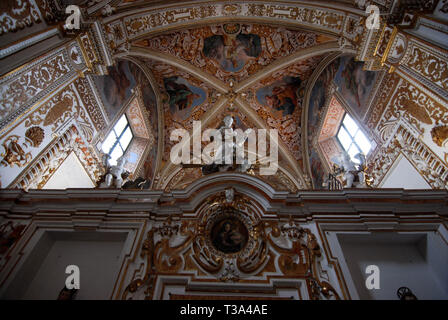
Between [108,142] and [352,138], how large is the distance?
855cm

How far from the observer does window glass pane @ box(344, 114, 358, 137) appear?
909cm

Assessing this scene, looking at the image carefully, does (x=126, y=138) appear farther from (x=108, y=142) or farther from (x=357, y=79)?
(x=357, y=79)

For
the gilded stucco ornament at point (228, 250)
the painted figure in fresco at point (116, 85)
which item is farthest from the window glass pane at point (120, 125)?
the gilded stucco ornament at point (228, 250)

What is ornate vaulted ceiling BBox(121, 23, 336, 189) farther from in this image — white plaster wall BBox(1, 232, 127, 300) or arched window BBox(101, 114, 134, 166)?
white plaster wall BBox(1, 232, 127, 300)

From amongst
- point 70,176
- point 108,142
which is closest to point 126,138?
point 108,142

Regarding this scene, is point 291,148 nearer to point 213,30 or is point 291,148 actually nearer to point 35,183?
point 213,30

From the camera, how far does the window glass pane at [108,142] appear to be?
8.55m

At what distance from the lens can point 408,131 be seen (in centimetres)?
638

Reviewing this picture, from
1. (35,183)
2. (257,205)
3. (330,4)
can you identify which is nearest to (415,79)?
(330,4)

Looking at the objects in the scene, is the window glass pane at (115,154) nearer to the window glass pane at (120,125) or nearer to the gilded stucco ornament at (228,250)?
the window glass pane at (120,125)

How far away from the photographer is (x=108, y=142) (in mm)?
8867

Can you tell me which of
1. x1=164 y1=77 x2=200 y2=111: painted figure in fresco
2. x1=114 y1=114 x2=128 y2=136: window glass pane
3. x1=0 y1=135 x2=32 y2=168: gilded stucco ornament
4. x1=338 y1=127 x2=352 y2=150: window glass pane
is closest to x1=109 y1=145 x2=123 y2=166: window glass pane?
x1=114 y1=114 x2=128 y2=136: window glass pane

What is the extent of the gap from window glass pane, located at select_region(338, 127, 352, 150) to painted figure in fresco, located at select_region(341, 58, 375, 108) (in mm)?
1468

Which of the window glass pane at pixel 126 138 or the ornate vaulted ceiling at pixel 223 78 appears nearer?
the ornate vaulted ceiling at pixel 223 78
